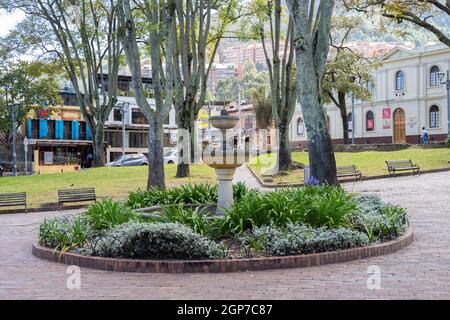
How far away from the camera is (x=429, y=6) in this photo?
25.5 metres

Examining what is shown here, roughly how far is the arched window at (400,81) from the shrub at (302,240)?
4753 centimetres

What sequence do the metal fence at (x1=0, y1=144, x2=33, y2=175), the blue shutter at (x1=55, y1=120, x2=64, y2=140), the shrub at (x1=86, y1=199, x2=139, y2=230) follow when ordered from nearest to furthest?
1. the shrub at (x1=86, y1=199, x2=139, y2=230)
2. the metal fence at (x1=0, y1=144, x2=33, y2=175)
3. the blue shutter at (x1=55, y1=120, x2=64, y2=140)

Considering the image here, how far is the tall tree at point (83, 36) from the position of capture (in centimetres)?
2972

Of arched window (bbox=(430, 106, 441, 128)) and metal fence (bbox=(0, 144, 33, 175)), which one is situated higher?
arched window (bbox=(430, 106, 441, 128))

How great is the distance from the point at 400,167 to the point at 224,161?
15805mm

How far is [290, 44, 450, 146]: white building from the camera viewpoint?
163 ft

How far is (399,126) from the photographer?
5369 centimetres

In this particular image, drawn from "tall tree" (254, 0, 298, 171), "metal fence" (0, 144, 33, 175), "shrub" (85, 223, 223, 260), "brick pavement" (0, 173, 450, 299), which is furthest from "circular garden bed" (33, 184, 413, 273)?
"metal fence" (0, 144, 33, 175)

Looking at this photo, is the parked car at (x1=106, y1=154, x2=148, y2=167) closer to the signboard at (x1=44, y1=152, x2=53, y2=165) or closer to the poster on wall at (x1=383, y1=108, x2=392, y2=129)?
the signboard at (x1=44, y1=152, x2=53, y2=165)

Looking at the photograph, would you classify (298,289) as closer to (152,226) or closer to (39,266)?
(152,226)

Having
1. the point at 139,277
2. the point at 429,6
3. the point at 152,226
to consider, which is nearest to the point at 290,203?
the point at 152,226

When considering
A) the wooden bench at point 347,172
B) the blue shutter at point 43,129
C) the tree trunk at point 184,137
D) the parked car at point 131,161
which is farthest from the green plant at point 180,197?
the blue shutter at point 43,129

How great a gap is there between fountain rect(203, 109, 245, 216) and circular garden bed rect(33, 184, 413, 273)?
0.92 meters
